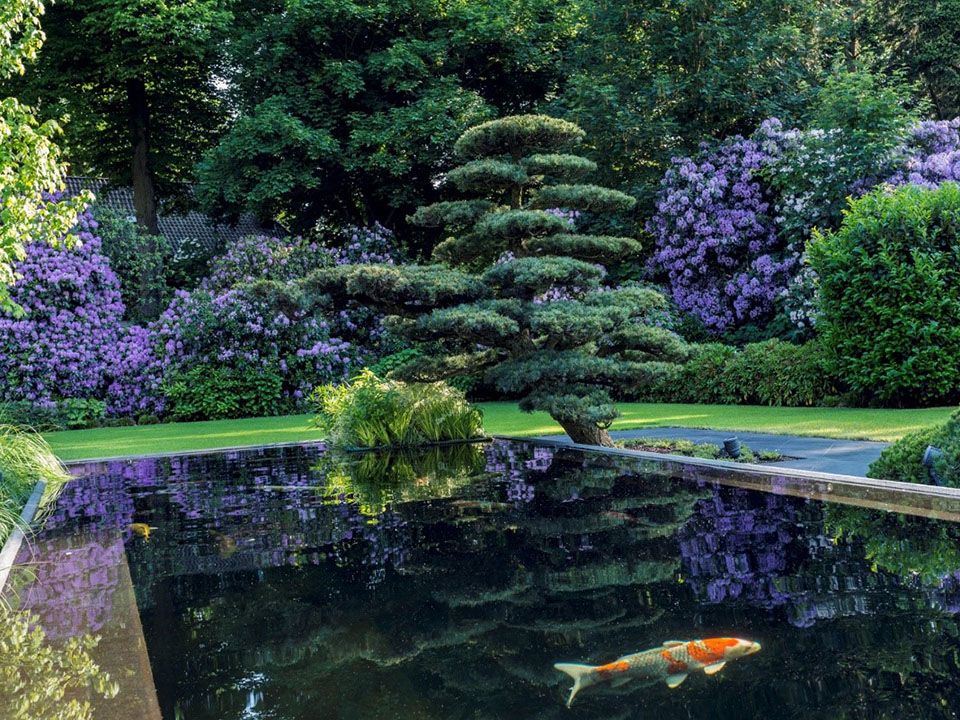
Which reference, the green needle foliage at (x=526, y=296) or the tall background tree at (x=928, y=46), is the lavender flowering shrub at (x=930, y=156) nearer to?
the tall background tree at (x=928, y=46)

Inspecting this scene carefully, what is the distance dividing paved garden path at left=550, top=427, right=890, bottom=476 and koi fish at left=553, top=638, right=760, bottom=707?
4.01 metres

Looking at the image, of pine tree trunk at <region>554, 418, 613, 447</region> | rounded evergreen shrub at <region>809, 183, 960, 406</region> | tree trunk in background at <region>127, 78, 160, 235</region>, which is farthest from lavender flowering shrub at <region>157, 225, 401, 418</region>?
rounded evergreen shrub at <region>809, 183, 960, 406</region>

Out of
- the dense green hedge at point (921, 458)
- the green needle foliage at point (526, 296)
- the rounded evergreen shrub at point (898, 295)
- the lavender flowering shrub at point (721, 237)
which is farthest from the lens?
the lavender flowering shrub at point (721, 237)

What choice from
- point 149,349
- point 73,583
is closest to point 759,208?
point 149,349

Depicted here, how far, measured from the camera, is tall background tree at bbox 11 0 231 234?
19.8m

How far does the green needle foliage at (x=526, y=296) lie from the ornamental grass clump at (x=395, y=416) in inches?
44.0

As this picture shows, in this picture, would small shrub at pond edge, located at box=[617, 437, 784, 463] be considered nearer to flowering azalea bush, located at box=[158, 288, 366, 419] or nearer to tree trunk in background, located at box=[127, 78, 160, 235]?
flowering azalea bush, located at box=[158, 288, 366, 419]

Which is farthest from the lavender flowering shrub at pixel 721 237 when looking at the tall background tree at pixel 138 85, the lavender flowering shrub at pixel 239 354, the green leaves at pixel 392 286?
the tall background tree at pixel 138 85

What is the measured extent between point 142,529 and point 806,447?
604 cm

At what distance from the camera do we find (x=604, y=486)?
6.70m

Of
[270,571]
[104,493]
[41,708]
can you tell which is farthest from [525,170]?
[41,708]

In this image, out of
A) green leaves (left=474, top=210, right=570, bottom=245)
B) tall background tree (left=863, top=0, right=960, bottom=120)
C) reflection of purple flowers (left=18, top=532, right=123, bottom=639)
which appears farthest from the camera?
tall background tree (left=863, top=0, right=960, bottom=120)

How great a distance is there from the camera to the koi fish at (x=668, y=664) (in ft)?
9.25

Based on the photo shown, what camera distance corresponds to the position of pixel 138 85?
70.3ft
